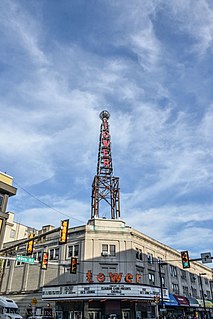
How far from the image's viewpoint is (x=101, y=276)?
37688mm

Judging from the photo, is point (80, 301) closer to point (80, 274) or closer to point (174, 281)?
point (80, 274)

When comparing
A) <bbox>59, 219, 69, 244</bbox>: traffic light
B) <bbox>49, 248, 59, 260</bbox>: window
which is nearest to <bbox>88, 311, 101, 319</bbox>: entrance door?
<bbox>49, 248, 59, 260</bbox>: window

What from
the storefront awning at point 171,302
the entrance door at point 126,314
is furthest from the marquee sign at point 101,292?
the storefront awning at point 171,302

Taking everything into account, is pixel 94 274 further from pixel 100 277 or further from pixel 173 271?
pixel 173 271

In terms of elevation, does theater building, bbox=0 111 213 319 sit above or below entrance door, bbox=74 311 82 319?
above

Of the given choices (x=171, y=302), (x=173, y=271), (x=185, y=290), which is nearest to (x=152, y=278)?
(x=171, y=302)

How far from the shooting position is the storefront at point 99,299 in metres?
35.8

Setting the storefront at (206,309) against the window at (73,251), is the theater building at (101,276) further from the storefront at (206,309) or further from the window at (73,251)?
the storefront at (206,309)

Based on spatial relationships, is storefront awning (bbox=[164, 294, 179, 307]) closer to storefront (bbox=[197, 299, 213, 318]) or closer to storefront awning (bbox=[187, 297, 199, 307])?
storefront awning (bbox=[187, 297, 199, 307])

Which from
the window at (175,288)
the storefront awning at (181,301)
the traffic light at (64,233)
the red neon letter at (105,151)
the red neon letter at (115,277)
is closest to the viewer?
the traffic light at (64,233)

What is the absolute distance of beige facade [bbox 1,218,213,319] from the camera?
36.3m

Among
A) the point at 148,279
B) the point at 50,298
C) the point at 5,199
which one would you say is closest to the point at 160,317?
the point at 148,279

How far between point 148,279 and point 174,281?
11.4 m

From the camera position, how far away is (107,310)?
1430 inches
